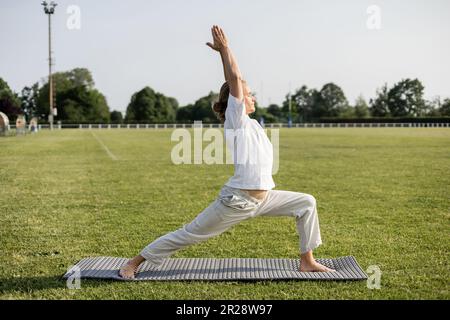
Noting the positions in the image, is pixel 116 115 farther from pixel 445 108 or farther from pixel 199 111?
pixel 445 108

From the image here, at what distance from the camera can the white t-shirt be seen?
4824mm

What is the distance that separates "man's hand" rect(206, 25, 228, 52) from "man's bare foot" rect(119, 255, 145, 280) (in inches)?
82.8

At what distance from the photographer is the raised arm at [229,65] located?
4.72m

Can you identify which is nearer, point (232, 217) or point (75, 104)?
point (232, 217)

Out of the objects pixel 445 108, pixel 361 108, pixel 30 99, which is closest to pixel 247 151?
pixel 445 108

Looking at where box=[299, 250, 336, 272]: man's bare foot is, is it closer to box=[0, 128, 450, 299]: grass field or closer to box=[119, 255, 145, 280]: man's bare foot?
box=[0, 128, 450, 299]: grass field

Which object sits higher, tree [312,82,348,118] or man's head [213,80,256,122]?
tree [312,82,348,118]

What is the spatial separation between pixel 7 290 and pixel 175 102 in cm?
11910

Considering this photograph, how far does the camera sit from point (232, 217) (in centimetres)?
502

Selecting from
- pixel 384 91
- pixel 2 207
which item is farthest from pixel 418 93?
pixel 2 207

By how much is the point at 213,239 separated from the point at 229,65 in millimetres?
3000

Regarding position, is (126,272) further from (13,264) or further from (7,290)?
(13,264)

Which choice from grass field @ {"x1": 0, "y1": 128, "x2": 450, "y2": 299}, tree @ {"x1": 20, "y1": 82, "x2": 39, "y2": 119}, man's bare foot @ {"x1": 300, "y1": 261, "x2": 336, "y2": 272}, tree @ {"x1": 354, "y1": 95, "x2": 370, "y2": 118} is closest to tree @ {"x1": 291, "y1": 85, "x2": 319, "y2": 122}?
tree @ {"x1": 354, "y1": 95, "x2": 370, "y2": 118}

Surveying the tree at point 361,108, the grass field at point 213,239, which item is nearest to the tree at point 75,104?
the tree at point 361,108
